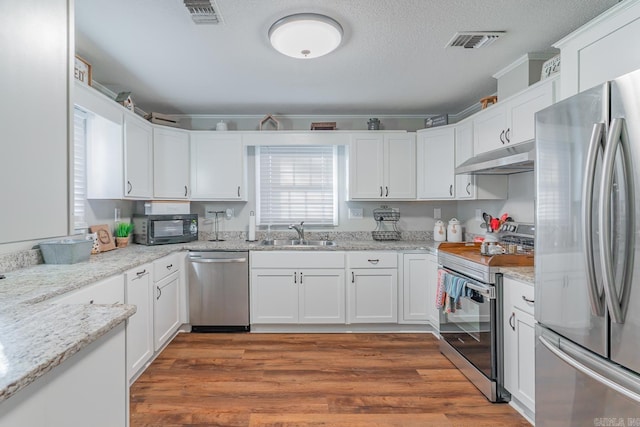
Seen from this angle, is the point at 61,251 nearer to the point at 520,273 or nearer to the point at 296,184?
the point at 296,184

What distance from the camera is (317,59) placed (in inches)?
96.8

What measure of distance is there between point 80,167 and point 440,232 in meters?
3.60

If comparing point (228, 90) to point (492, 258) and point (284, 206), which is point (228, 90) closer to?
point (284, 206)

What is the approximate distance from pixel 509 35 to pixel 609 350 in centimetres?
199

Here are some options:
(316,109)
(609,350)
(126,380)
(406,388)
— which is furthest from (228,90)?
(609,350)

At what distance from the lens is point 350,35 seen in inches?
84.6

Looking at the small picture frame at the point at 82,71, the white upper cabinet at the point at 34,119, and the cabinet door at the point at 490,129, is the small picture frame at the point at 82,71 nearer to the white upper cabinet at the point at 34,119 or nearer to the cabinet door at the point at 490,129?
the white upper cabinet at the point at 34,119

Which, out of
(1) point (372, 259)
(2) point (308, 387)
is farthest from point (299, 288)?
(2) point (308, 387)

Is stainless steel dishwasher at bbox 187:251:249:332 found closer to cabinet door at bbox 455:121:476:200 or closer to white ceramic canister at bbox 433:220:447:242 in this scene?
white ceramic canister at bbox 433:220:447:242

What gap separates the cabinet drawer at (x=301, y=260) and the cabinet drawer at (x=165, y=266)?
28.7 inches

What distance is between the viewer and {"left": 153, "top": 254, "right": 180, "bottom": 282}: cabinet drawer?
8.82 feet

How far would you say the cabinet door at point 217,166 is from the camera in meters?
3.62

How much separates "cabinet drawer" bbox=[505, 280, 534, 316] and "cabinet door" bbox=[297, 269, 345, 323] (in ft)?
5.30

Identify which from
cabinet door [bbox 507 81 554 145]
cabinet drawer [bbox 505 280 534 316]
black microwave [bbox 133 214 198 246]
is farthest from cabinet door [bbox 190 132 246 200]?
cabinet drawer [bbox 505 280 534 316]
